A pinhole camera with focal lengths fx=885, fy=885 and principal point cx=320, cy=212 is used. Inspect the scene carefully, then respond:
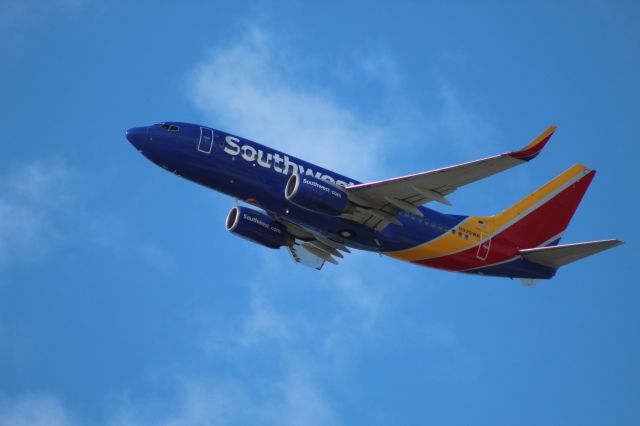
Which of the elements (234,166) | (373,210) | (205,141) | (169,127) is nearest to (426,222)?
(373,210)

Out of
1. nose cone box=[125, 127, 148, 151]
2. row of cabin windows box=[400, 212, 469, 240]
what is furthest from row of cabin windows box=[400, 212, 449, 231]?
nose cone box=[125, 127, 148, 151]

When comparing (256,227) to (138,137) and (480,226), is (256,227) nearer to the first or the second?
(138,137)

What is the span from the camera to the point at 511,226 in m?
54.4

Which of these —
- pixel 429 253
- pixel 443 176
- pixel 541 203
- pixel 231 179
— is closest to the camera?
pixel 443 176

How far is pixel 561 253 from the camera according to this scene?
2029 inches

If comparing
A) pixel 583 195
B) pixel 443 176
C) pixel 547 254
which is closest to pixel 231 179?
pixel 443 176

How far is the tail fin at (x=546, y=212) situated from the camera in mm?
54438

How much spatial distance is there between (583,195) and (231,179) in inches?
925

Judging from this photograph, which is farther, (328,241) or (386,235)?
(328,241)

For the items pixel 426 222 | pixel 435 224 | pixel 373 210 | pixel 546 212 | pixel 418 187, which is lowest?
pixel 418 187

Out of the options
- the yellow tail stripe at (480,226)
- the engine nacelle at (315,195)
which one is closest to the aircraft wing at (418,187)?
the engine nacelle at (315,195)

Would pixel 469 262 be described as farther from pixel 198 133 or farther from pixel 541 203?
pixel 198 133

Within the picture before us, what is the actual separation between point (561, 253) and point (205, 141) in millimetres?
21509

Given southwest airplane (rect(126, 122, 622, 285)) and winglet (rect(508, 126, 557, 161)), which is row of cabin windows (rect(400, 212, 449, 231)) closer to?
southwest airplane (rect(126, 122, 622, 285))
